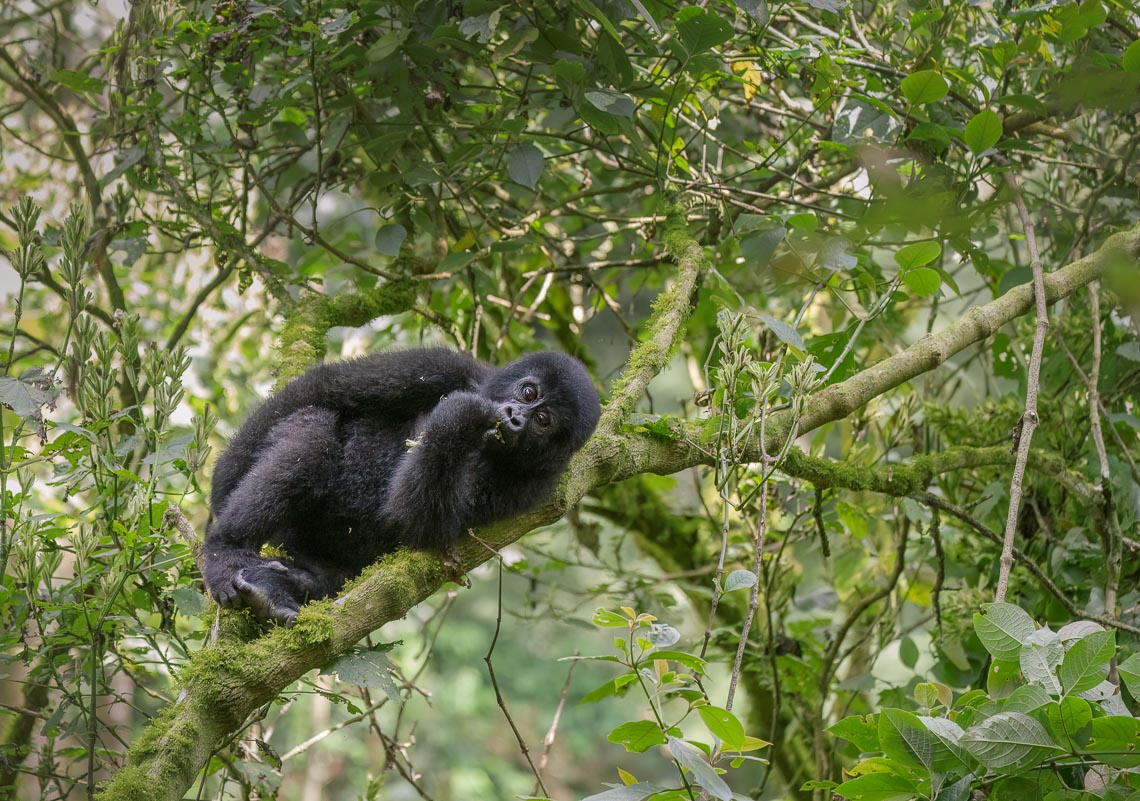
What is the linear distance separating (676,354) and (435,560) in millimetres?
1817

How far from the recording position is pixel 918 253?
2898 mm

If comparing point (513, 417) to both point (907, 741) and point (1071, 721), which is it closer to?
point (907, 741)

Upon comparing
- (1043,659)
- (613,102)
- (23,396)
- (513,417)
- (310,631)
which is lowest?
(1043,659)

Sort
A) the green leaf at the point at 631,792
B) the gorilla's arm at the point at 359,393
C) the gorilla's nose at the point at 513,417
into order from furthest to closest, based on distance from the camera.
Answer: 1. the gorilla's arm at the point at 359,393
2. the gorilla's nose at the point at 513,417
3. the green leaf at the point at 631,792

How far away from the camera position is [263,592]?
2410mm

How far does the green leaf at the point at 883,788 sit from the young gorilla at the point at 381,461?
1145 millimetres

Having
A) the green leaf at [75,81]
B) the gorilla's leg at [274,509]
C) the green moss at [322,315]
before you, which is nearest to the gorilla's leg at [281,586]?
the gorilla's leg at [274,509]

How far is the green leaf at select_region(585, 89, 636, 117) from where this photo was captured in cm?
299

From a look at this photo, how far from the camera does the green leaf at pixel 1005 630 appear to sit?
74.6 inches

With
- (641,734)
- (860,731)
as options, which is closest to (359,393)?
(641,734)

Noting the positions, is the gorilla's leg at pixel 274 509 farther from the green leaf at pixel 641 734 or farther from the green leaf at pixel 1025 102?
the green leaf at pixel 1025 102

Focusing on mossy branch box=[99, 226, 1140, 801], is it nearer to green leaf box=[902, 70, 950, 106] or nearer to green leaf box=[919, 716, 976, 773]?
green leaf box=[902, 70, 950, 106]

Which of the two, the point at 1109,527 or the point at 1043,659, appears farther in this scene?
the point at 1109,527

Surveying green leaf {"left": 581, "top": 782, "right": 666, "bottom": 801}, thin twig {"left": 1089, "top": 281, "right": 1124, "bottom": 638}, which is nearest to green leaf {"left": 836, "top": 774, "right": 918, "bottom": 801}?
green leaf {"left": 581, "top": 782, "right": 666, "bottom": 801}
